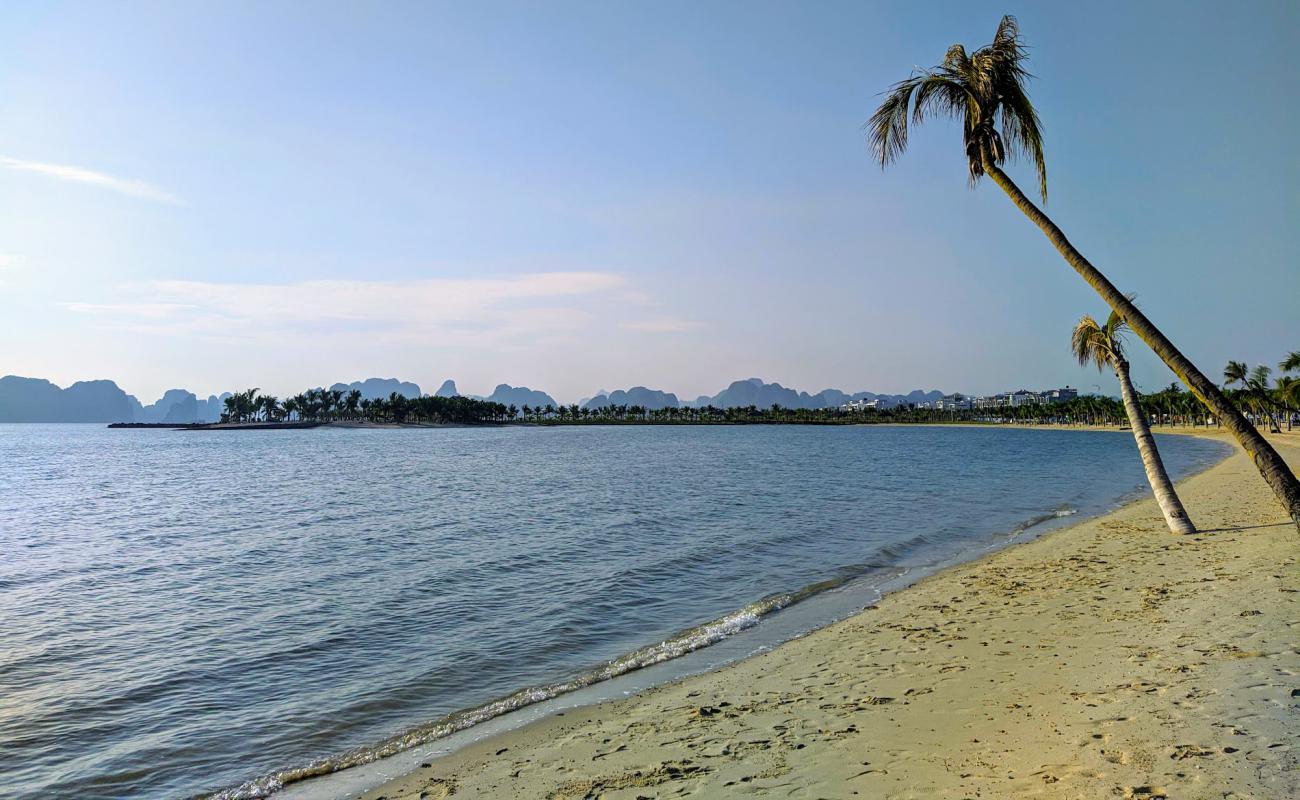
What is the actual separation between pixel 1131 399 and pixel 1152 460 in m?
1.74

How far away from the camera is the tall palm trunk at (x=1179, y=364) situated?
22.0ft

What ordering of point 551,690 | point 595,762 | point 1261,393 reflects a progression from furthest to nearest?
point 1261,393, point 551,690, point 595,762

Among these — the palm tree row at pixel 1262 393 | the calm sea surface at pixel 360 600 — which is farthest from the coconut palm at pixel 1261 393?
the calm sea surface at pixel 360 600

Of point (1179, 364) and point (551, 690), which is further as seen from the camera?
point (551, 690)

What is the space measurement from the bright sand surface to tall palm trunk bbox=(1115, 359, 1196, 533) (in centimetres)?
558

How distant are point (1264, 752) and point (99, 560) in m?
28.9

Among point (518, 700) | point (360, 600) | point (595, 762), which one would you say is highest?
point (595, 762)

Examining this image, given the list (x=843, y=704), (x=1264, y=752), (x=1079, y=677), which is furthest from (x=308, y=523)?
(x=1264, y=752)

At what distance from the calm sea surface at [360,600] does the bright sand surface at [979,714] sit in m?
2.22

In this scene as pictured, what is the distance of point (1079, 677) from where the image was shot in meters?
8.33

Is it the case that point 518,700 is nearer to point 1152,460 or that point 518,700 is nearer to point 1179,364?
point 1179,364

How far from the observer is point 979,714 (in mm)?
7539

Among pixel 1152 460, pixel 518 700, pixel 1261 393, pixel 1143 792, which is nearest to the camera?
pixel 1143 792

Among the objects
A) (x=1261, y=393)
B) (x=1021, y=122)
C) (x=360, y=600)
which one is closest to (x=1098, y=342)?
(x=1021, y=122)
